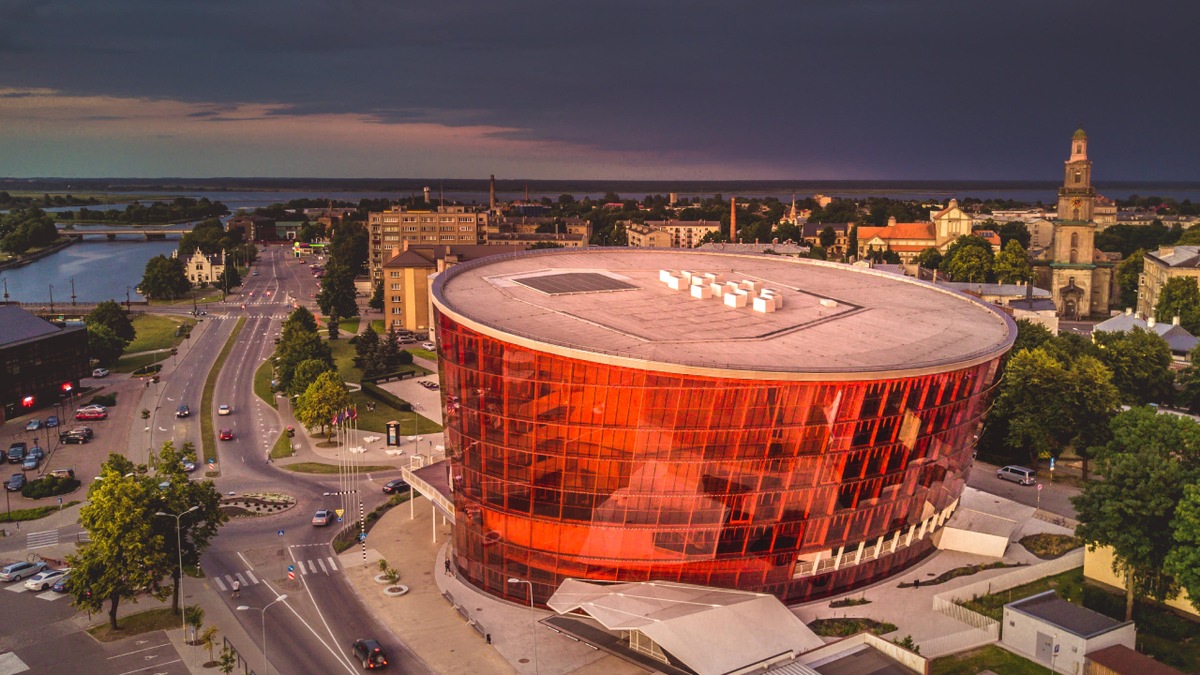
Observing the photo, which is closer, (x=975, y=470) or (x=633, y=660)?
(x=633, y=660)

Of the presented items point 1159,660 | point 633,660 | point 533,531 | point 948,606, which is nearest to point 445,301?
point 533,531

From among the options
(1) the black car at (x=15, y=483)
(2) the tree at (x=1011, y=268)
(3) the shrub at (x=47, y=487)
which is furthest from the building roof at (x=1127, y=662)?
(2) the tree at (x=1011, y=268)

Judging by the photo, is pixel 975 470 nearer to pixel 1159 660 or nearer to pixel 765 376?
pixel 1159 660

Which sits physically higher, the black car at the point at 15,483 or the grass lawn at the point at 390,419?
→ the black car at the point at 15,483

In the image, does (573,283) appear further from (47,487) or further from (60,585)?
(47,487)

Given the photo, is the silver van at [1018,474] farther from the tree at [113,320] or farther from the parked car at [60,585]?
the tree at [113,320]

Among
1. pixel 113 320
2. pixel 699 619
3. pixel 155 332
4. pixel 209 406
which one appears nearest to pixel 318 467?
pixel 209 406
